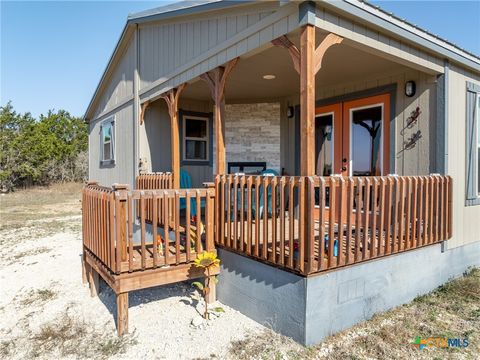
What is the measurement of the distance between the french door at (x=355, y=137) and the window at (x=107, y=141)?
5.20 m

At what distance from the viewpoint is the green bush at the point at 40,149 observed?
18.2m

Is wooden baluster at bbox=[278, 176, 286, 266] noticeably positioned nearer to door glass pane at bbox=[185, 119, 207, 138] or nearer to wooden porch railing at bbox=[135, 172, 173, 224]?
wooden porch railing at bbox=[135, 172, 173, 224]

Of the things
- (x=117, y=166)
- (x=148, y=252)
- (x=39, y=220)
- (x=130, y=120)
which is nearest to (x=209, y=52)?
(x=148, y=252)

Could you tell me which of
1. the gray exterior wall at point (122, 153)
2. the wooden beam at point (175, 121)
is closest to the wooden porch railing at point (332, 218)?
the wooden beam at point (175, 121)

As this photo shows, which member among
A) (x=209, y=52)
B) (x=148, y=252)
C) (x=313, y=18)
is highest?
(x=209, y=52)

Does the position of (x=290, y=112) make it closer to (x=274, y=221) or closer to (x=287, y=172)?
(x=287, y=172)

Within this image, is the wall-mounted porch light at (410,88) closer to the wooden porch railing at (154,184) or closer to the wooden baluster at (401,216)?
the wooden baluster at (401,216)

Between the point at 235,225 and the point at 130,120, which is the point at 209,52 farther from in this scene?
the point at 130,120

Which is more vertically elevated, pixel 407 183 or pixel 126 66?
pixel 126 66

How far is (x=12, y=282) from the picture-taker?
15.3ft

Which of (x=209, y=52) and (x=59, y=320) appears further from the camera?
(x=209, y=52)

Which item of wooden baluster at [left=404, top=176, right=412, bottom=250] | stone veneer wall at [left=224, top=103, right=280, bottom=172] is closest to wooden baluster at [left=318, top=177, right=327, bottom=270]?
wooden baluster at [left=404, top=176, right=412, bottom=250]

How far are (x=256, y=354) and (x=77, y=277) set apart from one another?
3248mm

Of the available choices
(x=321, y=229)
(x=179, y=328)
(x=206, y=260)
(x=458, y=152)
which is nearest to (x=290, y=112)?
(x=458, y=152)
